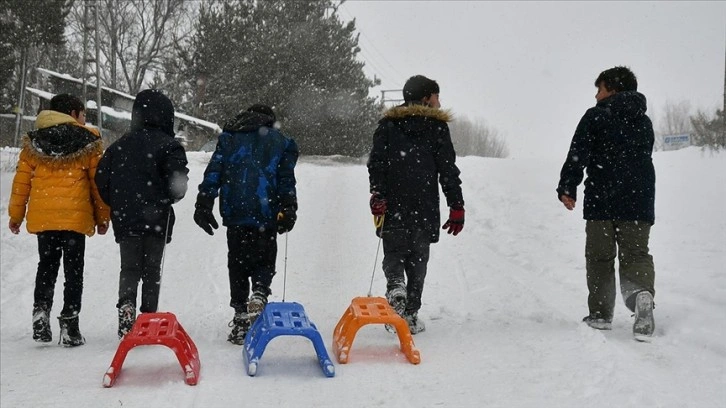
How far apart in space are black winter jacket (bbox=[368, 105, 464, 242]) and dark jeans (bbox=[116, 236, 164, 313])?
177cm

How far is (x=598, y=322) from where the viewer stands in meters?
5.05

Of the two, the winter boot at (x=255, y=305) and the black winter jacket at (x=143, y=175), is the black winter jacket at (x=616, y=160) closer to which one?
the winter boot at (x=255, y=305)

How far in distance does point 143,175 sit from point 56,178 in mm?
719

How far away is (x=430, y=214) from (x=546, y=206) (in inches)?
249

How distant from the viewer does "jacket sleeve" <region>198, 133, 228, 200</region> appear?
4844mm

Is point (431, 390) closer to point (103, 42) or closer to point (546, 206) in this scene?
point (546, 206)

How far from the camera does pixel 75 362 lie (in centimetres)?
446

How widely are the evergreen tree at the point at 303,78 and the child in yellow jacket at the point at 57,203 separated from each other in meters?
20.1

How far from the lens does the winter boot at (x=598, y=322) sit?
5018 millimetres

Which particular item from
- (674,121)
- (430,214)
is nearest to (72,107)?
(430,214)

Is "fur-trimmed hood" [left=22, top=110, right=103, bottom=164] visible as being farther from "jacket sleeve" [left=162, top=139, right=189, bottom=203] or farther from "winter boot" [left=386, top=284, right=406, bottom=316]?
"winter boot" [left=386, top=284, right=406, bottom=316]

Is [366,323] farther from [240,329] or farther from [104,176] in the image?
[104,176]

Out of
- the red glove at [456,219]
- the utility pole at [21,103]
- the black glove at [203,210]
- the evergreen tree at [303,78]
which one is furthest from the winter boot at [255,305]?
the utility pole at [21,103]

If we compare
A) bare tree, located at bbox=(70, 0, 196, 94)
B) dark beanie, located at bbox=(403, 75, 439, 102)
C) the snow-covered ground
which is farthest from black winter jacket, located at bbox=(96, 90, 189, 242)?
bare tree, located at bbox=(70, 0, 196, 94)
